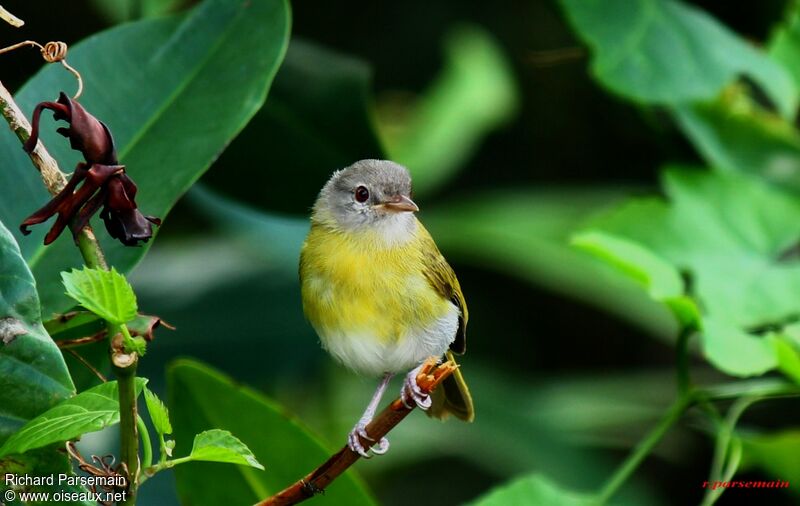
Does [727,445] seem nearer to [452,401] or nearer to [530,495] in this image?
[530,495]

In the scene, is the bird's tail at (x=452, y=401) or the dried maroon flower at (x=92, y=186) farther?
the bird's tail at (x=452, y=401)

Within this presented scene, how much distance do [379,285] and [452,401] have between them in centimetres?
34

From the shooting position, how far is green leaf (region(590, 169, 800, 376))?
263 cm

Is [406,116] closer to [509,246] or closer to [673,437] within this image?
[509,246]

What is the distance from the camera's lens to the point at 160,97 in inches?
82.4

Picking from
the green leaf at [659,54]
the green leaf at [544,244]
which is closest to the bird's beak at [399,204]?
the green leaf at [659,54]

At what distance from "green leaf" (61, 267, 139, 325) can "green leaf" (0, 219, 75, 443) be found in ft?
0.98

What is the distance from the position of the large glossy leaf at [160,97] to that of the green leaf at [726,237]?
1.26 metres

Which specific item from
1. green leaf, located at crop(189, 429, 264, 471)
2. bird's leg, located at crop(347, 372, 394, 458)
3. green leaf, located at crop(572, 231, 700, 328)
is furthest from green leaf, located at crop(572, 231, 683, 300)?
green leaf, located at crop(189, 429, 264, 471)

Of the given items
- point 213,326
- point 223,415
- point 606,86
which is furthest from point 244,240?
point 223,415

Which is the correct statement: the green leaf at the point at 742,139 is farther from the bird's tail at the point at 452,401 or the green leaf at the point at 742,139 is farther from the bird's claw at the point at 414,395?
the bird's claw at the point at 414,395

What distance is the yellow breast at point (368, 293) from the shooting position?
5.91ft

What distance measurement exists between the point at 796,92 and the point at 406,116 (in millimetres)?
1962

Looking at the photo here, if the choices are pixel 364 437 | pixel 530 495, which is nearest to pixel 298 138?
pixel 530 495
